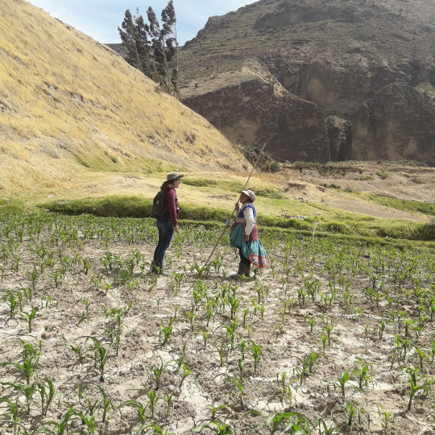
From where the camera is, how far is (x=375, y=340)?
14.9 ft

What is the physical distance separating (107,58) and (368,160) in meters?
51.1

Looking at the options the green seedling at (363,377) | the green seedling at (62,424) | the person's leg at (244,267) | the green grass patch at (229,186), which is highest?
the green grass patch at (229,186)

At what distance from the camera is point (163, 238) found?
273 inches

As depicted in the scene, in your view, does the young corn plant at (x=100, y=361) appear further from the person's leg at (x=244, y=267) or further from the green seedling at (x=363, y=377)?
the person's leg at (x=244, y=267)

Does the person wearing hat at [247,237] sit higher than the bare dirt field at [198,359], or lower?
higher

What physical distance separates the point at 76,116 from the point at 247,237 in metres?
22.9

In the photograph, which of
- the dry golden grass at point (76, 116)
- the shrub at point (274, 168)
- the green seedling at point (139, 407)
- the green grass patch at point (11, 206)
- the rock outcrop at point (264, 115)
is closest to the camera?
the green seedling at point (139, 407)

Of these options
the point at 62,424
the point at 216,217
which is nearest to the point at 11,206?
the point at 216,217

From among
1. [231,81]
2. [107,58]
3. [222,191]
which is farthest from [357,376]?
[231,81]

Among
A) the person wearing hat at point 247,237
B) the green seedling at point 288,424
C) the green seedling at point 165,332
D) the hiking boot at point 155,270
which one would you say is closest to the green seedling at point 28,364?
the green seedling at point 165,332

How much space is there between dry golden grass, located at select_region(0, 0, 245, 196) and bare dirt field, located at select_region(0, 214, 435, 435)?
41.3 ft

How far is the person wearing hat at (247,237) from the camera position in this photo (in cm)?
691

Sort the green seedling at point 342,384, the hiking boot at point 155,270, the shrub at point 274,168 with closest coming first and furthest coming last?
the green seedling at point 342,384, the hiking boot at point 155,270, the shrub at point 274,168

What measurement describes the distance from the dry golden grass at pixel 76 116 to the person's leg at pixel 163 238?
37.3ft
